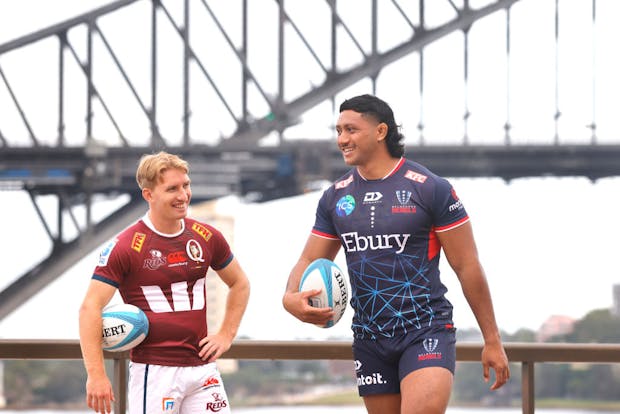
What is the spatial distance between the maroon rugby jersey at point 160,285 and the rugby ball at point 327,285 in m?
0.33

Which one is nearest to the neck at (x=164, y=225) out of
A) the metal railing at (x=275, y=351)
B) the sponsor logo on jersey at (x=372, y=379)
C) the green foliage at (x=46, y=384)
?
the sponsor logo on jersey at (x=372, y=379)

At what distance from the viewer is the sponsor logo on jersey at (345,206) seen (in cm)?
351

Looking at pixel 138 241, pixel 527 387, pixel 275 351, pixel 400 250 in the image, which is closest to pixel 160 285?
pixel 138 241

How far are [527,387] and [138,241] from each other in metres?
1.80

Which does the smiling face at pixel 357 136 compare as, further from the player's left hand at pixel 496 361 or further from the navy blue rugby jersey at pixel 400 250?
the player's left hand at pixel 496 361

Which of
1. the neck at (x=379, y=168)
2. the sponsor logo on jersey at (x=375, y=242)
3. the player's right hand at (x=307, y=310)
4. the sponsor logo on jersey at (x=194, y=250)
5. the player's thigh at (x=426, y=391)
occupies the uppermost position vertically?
the neck at (x=379, y=168)

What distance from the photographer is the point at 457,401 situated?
3850 centimetres

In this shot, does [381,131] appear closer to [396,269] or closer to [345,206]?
[345,206]

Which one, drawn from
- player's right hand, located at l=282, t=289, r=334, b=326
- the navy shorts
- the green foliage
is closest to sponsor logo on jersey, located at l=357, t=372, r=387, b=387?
the navy shorts

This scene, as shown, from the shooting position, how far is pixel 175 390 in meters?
3.42

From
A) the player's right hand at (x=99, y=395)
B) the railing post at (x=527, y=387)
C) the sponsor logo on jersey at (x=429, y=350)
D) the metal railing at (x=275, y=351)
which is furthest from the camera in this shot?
the railing post at (x=527, y=387)

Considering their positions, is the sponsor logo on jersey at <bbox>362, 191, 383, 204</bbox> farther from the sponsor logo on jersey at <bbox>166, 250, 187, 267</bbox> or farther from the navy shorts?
the sponsor logo on jersey at <bbox>166, 250, 187, 267</bbox>

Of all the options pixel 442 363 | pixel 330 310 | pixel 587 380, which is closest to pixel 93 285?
pixel 330 310

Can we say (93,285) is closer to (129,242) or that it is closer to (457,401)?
(129,242)
